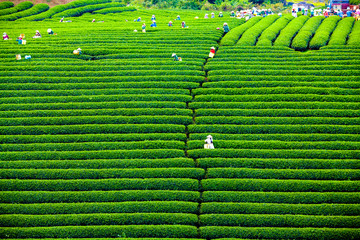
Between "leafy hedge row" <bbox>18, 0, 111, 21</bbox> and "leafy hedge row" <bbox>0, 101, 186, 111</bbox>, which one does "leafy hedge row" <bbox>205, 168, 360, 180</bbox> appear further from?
"leafy hedge row" <bbox>18, 0, 111, 21</bbox>

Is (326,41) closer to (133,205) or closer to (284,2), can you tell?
(133,205)

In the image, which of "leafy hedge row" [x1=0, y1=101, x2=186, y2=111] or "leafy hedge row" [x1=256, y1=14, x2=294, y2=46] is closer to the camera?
"leafy hedge row" [x1=0, y1=101, x2=186, y2=111]

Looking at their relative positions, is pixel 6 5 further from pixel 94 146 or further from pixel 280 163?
pixel 280 163

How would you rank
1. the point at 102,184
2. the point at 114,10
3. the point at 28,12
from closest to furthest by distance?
the point at 102,184 < the point at 28,12 < the point at 114,10

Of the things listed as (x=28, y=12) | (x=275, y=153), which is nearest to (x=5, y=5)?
(x=28, y=12)

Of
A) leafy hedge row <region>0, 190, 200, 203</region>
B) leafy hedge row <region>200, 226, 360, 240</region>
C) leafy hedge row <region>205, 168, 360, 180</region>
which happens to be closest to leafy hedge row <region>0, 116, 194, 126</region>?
leafy hedge row <region>205, 168, 360, 180</region>

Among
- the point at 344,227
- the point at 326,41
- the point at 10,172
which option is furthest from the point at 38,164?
the point at 326,41

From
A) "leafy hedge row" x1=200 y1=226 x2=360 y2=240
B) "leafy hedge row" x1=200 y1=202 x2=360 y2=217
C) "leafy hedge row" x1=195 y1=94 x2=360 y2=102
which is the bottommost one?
"leafy hedge row" x1=200 y1=226 x2=360 y2=240
